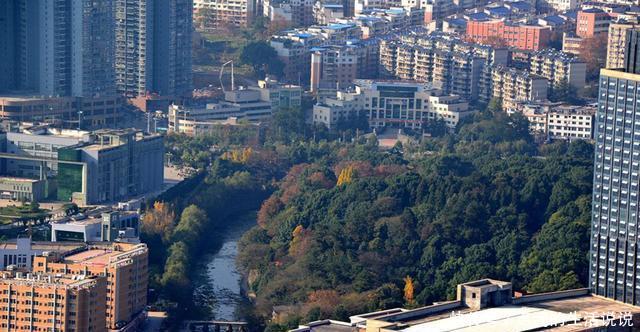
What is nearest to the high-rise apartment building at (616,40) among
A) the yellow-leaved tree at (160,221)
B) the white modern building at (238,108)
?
the white modern building at (238,108)

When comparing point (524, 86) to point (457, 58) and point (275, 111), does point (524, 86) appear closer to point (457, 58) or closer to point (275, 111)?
point (457, 58)


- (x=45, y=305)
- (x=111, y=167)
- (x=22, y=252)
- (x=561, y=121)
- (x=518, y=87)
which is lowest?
(x=45, y=305)

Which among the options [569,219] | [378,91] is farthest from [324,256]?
[378,91]

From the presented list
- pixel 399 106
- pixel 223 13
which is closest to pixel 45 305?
pixel 399 106

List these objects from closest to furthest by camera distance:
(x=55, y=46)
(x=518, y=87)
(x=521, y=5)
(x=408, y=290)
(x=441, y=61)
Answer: (x=408, y=290)
(x=55, y=46)
(x=518, y=87)
(x=441, y=61)
(x=521, y=5)

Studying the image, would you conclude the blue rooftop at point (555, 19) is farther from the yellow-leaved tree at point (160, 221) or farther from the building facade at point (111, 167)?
the yellow-leaved tree at point (160, 221)

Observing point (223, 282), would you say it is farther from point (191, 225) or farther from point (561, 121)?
point (561, 121)

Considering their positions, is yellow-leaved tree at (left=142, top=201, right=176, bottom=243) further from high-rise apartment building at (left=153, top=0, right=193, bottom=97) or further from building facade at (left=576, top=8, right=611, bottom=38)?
building facade at (left=576, top=8, right=611, bottom=38)
